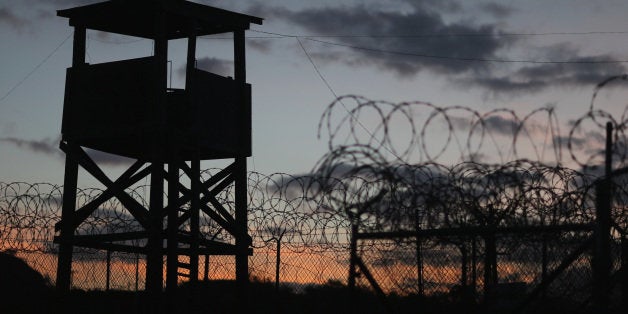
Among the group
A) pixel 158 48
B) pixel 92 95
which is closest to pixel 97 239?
pixel 92 95

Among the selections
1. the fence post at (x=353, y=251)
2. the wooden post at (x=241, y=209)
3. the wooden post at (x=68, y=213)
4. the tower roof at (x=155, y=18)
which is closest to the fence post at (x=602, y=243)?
A: the fence post at (x=353, y=251)

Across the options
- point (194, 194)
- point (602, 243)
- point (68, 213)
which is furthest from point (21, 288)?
point (602, 243)

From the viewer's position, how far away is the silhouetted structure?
16.2 metres

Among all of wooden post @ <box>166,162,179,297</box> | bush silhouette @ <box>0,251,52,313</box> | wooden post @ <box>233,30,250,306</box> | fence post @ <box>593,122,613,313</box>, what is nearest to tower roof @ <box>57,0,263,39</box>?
wooden post @ <box>233,30,250,306</box>

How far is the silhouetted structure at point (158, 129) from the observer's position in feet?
53.3

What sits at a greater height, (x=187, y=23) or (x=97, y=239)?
(x=187, y=23)

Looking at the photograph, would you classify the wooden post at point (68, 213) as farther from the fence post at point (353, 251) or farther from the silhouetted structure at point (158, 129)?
the fence post at point (353, 251)

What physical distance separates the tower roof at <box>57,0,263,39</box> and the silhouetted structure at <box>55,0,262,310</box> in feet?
0.07

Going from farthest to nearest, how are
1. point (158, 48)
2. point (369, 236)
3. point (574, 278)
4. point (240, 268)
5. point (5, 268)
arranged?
point (5, 268) < point (240, 268) < point (158, 48) < point (574, 278) < point (369, 236)

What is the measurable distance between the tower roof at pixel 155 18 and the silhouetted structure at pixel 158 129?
0.07 ft

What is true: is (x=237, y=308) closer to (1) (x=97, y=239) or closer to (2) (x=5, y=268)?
(1) (x=97, y=239)

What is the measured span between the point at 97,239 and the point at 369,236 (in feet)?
27.0

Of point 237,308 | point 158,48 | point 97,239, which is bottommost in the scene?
point 237,308

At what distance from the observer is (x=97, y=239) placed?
17.4m
